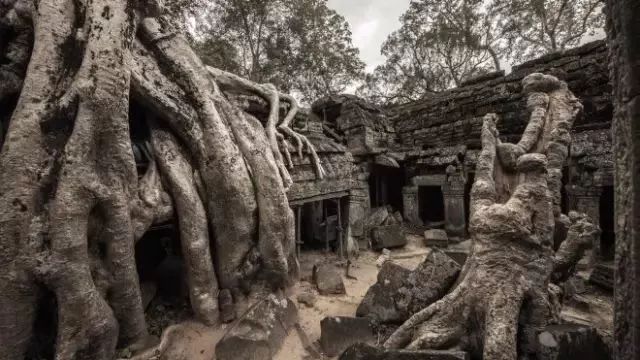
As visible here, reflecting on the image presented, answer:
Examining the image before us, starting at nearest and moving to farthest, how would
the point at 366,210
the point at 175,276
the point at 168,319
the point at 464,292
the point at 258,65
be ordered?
1. the point at 464,292
2. the point at 168,319
3. the point at 175,276
4. the point at 366,210
5. the point at 258,65

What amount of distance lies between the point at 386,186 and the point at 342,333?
740 centimetres

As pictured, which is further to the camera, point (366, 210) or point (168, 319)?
point (366, 210)

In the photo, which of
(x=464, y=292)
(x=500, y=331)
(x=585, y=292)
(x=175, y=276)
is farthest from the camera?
(x=585, y=292)

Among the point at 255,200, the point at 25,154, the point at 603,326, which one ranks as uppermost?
the point at 25,154

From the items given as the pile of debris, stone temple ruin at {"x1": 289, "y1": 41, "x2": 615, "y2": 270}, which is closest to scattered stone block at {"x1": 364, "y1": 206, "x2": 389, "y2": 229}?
stone temple ruin at {"x1": 289, "y1": 41, "x2": 615, "y2": 270}

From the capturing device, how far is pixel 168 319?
315 cm

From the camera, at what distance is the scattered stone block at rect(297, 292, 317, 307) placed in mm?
3738

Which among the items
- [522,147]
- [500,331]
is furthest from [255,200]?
[522,147]

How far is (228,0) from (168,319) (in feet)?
37.9

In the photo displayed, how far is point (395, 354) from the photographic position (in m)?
2.17

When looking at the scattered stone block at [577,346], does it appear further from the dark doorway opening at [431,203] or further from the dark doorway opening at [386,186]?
the dark doorway opening at [431,203]

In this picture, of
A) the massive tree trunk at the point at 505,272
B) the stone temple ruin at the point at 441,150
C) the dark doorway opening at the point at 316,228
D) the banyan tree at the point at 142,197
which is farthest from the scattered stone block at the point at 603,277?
the dark doorway opening at the point at 316,228

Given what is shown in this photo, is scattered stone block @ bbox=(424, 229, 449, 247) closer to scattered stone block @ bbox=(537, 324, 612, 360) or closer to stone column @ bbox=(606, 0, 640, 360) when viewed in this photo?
scattered stone block @ bbox=(537, 324, 612, 360)

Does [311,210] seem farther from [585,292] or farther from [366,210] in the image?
[585,292]
